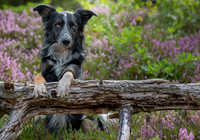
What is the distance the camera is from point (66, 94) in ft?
9.87

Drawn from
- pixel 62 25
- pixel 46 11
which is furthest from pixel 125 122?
pixel 46 11

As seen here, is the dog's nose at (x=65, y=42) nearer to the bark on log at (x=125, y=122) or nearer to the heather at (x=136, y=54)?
the heather at (x=136, y=54)

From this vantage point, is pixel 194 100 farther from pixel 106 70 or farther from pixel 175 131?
pixel 106 70

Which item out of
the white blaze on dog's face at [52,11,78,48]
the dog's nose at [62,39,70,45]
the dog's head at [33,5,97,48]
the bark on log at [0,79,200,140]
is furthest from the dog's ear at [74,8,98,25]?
the bark on log at [0,79,200,140]

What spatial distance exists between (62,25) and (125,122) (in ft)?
7.73

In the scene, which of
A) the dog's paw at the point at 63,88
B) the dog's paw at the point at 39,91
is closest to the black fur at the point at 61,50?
the dog's paw at the point at 63,88

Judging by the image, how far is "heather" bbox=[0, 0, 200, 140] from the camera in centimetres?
324

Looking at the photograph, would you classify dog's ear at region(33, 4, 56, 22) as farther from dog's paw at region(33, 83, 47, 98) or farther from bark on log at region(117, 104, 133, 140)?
bark on log at region(117, 104, 133, 140)

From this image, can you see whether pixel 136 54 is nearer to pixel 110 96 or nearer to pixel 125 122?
pixel 110 96

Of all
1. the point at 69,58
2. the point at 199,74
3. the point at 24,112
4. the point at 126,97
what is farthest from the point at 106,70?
the point at 24,112

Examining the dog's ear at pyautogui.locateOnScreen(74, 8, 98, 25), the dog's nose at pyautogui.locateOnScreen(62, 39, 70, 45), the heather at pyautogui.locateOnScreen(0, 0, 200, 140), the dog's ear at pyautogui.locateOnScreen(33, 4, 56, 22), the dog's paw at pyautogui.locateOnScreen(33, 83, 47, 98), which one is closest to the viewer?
the dog's paw at pyautogui.locateOnScreen(33, 83, 47, 98)

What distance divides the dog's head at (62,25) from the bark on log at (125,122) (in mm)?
1766

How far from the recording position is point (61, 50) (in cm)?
425

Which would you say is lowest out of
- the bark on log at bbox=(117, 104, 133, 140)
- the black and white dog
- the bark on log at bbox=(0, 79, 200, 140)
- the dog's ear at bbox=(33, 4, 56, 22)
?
the bark on log at bbox=(117, 104, 133, 140)
